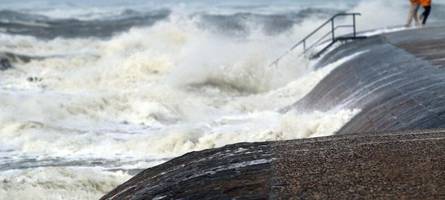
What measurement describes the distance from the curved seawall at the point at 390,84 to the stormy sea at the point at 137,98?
472 mm

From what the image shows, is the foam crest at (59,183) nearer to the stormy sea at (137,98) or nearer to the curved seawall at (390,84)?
the stormy sea at (137,98)

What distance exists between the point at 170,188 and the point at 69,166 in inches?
287

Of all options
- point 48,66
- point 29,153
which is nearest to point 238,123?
point 29,153

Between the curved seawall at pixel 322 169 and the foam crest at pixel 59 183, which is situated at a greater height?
the curved seawall at pixel 322 169

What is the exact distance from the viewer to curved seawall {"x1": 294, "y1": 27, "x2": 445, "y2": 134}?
11109 millimetres

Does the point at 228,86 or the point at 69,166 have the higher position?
the point at 228,86

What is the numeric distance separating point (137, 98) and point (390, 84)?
31.0 ft

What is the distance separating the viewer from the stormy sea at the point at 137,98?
1396 centimetres

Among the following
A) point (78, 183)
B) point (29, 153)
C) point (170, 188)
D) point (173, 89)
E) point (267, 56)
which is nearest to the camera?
point (170, 188)

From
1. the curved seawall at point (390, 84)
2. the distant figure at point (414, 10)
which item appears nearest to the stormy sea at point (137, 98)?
the curved seawall at point (390, 84)

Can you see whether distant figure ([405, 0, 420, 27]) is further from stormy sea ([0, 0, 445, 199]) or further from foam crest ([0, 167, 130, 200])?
foam crest ([0, 167, 130, 200])

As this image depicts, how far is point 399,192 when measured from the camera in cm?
596

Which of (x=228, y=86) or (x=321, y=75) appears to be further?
(x=228, y=86)

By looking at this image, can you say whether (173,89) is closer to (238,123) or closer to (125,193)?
(238,123)
